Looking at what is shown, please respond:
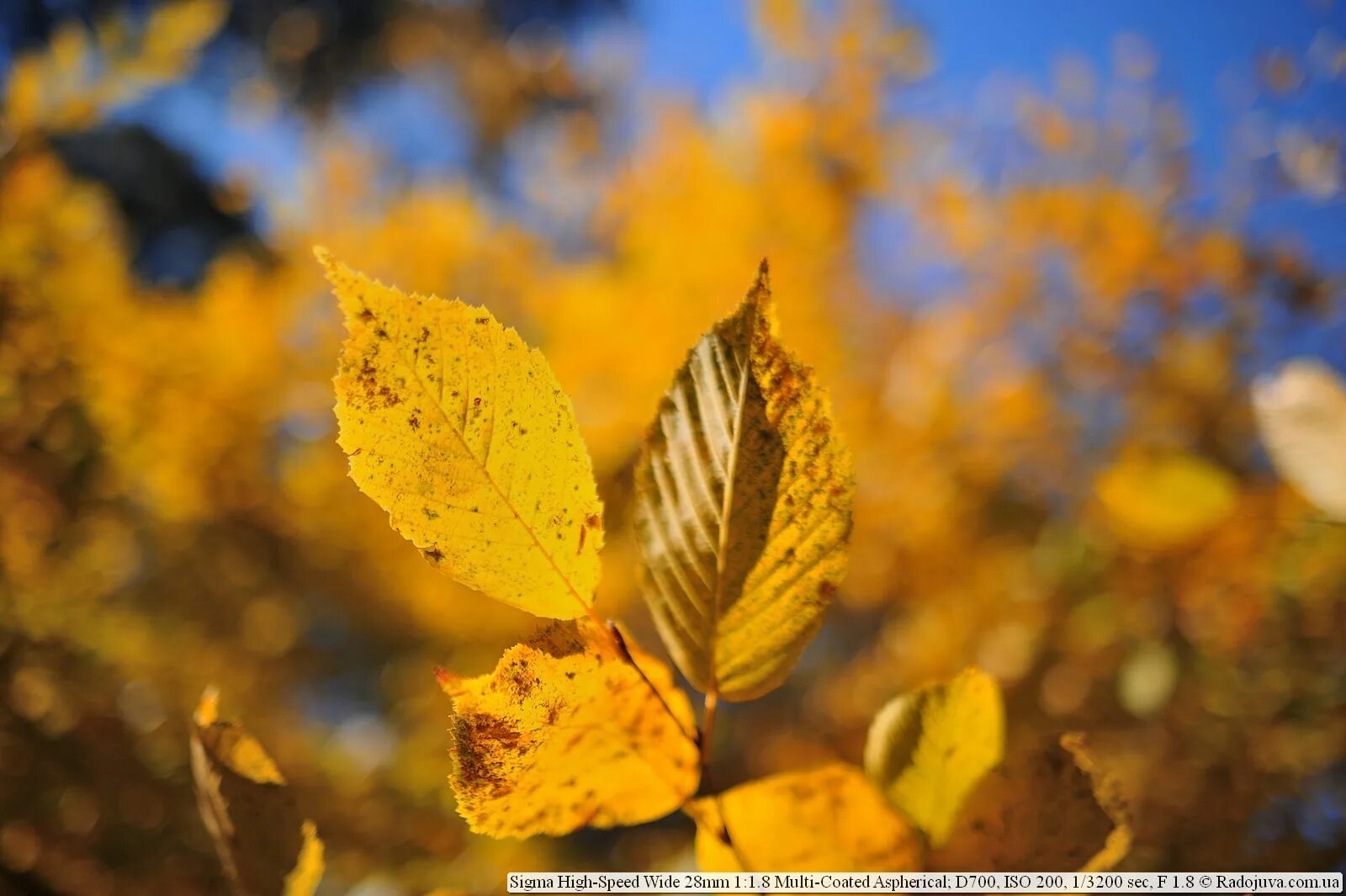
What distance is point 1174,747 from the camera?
754mm

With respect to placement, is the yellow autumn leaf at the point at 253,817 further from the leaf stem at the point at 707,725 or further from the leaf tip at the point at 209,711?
the leaf stem at the point at 707,725

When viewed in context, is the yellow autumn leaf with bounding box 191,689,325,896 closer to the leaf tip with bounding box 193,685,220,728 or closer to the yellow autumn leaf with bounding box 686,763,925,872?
the leaf tip with bounding box 193,685,220,728

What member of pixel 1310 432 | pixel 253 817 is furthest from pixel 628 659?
pixel 1310 432

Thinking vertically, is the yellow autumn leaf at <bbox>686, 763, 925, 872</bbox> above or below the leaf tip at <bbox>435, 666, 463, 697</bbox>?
below

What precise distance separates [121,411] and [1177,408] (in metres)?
1.83

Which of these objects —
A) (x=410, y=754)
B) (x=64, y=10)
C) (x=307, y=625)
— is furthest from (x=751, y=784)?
(x=64, y=10)

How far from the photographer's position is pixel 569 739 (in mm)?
180

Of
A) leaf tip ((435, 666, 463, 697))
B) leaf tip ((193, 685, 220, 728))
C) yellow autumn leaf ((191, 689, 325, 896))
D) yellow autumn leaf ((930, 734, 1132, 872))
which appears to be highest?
leaf tip ((435, 666, 463, 697))

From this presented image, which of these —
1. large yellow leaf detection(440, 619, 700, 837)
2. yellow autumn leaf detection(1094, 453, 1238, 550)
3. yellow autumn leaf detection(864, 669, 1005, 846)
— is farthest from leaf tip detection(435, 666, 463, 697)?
yellow autumn leaf detection(1094, 453, 1238, 550)

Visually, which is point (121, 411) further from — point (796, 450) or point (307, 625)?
point (796, 450)

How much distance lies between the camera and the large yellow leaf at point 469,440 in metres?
0.16

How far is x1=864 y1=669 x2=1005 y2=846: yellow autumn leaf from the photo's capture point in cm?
23

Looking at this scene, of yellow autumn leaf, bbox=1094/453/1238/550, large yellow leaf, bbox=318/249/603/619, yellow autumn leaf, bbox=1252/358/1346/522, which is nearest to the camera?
large yellow leaf, bbox=318/249/603/619

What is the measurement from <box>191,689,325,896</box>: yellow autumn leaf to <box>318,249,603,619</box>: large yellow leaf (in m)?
0.10
